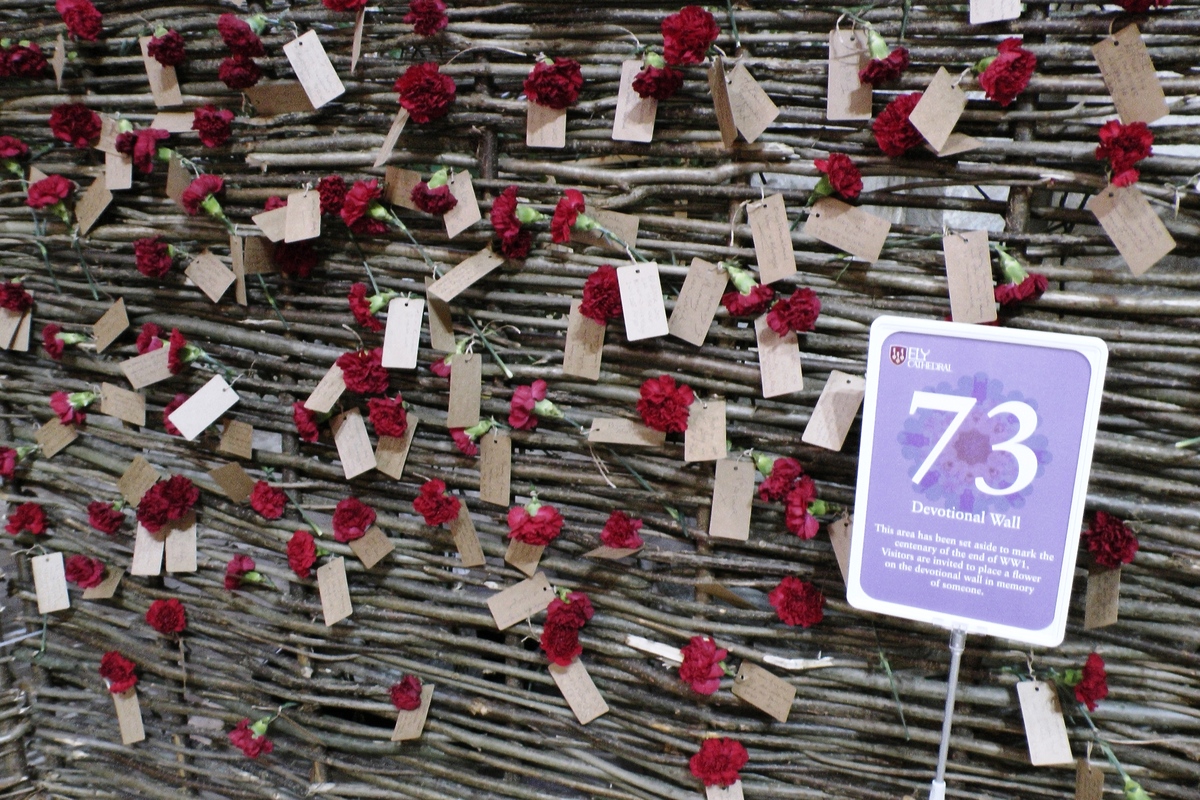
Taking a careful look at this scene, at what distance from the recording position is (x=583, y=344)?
1.36m

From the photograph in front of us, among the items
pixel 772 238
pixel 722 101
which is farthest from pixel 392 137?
pixel 772 238

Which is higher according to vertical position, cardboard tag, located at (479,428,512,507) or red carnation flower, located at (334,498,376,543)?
cardboard tag, located at (479,428,512,507)

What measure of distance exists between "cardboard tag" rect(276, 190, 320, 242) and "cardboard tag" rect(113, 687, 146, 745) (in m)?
1.09

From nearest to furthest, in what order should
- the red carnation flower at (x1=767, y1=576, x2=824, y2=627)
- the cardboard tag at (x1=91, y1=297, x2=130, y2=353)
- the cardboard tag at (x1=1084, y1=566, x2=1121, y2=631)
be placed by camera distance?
1. the cardboard tag at (x1=1084, y1=566, x2=1121, y2=631)
2. the red carnation flower at (x1=767, y1=576, x2=824, y2=627)
3. the cardboard tag at (x1=91, y1=297, x2=130, y2=353)

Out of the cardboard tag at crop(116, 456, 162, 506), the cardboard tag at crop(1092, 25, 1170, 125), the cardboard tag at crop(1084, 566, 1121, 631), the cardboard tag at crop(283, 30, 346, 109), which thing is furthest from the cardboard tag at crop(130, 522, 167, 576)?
the cardboard tag at crop(1092, 25, 1170, 125)

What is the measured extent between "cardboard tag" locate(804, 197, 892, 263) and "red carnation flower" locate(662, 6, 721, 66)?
11.2 inches

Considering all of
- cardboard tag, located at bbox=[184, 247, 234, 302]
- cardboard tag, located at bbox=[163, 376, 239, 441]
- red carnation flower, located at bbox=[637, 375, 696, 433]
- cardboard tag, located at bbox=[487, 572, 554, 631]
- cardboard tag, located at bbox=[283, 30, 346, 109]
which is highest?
cardboard tag, located at bbox=[283, 30, 346, 109]

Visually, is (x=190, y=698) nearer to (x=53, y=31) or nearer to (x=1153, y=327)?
(x=53, y=31)

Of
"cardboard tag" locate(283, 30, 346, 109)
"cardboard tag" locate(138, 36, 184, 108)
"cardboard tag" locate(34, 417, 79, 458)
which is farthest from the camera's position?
"cardboard tag" locate(34, 417, 79, 458)

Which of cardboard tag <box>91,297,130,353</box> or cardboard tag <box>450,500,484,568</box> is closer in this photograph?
cardboard tag <box>450,500,484,568</box>

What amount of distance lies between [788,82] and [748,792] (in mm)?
1170

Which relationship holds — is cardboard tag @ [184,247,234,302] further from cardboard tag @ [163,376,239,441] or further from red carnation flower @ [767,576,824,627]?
red carnation flower @ [767,576,824,627]

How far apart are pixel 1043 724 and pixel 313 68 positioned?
1.58 m

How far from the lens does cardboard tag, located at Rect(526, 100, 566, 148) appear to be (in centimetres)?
132
